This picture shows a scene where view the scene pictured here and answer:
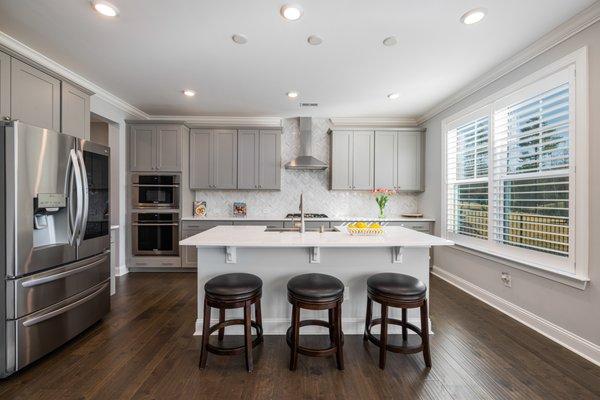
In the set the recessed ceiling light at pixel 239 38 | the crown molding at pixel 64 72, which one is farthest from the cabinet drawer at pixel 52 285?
the recessed ceiling light at pixel 239 38

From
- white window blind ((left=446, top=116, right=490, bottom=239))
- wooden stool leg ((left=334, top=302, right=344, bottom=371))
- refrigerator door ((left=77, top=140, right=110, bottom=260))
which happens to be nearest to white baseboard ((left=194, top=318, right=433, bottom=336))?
wooden stool leg ((left=334, top=302, right=344, bottom=371))

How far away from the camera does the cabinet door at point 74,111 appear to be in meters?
2.65

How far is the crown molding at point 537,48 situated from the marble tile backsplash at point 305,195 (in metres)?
2.09

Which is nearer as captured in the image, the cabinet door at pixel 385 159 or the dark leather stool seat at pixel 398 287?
the dark leather stool seat at pixel 398 287

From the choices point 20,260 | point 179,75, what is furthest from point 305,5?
point 20,260

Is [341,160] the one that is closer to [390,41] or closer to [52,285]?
[390,41]

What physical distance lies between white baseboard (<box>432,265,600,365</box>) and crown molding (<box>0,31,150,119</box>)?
511 centimetres

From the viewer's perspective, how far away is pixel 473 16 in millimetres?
2068

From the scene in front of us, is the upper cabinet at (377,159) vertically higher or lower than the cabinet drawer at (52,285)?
higher

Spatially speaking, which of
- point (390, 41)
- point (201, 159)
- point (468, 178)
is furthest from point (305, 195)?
point (390, 41)

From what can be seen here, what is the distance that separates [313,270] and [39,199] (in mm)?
2218

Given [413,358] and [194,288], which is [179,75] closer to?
[194,288]

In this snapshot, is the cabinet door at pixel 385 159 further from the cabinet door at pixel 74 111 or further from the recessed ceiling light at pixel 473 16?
the cabinet door at pixel 74 111

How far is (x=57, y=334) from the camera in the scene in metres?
2.07
